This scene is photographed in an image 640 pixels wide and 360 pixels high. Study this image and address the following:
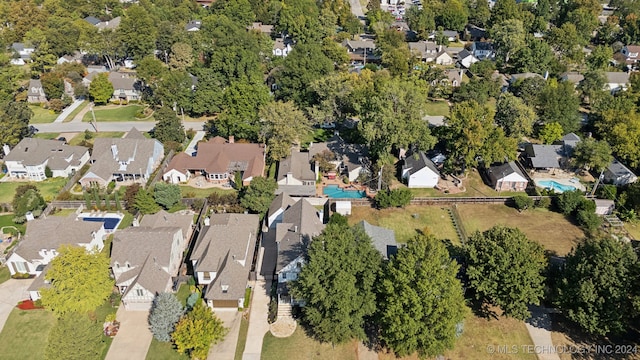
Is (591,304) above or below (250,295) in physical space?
above

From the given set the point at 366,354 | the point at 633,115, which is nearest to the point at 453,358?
the point at 366,354

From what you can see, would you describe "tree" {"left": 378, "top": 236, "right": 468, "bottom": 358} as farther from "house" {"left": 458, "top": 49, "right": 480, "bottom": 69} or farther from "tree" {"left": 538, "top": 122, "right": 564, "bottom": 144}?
"house" {"left": 458, "top": 49, "right": 480, "bottom": 69}

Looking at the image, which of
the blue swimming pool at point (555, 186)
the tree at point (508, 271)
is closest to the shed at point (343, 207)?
the tree at point (508, 271)

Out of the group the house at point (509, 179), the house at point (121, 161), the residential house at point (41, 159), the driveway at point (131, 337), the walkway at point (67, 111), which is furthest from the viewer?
the walkway at point (67, 111)

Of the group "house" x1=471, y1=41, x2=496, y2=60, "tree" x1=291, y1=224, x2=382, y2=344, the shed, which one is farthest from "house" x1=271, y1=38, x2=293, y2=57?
"tree" x1=291, y1=224, x2=382, y2=344

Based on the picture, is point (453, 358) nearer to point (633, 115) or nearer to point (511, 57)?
point (633, 115)

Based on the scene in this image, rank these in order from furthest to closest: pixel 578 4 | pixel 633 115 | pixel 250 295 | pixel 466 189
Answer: pixel 578 4 < pixel 633 115 < pixel 466 189 < pixel 250 295

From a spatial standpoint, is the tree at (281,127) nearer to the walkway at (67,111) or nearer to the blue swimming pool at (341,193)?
the blue swimming pool at (341,193)
